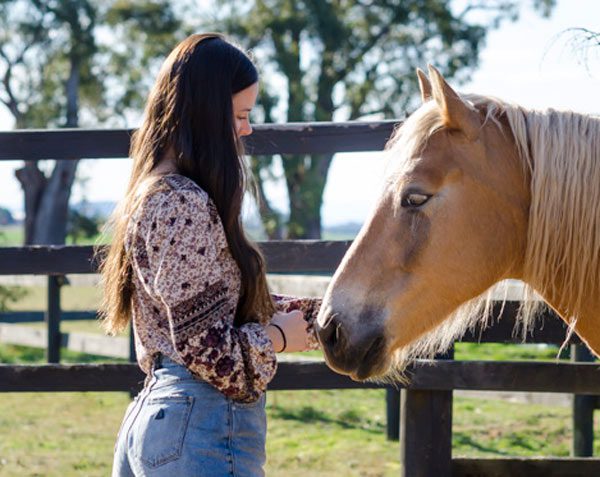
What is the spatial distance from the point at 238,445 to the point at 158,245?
52 cm

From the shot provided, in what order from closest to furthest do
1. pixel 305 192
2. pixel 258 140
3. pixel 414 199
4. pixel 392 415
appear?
1. pixel 414 199
2. pixel 258 140
3. pixel 392 415
4. pixel 305 192

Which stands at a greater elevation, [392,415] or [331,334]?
[331,334]

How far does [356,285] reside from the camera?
2.60 m

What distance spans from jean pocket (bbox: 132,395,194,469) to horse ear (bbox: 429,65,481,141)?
110cm

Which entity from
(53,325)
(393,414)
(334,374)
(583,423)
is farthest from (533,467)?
(53,325)

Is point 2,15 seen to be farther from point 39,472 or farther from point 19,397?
point 39,472

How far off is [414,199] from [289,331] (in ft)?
1.75

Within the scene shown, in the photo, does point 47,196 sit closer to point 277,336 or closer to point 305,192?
point 305,192

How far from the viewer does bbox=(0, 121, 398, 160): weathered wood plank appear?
4.11m

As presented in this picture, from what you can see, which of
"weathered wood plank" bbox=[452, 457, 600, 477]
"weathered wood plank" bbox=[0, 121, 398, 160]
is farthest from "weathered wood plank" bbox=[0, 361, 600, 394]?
"weathered wood plank" bbox=[0, 121, 398, 160]

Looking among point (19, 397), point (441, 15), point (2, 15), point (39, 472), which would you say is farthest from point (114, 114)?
point (39, 472)

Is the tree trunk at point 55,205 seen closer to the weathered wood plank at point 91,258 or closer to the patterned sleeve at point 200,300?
the weathered wood plank at point 91,258

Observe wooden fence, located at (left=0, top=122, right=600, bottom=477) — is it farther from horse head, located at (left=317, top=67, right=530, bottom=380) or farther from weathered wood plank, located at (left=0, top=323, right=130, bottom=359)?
weathered wood plank, located at (left=0, top=323, right=130, bottom=359)

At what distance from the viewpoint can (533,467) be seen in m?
4.06
